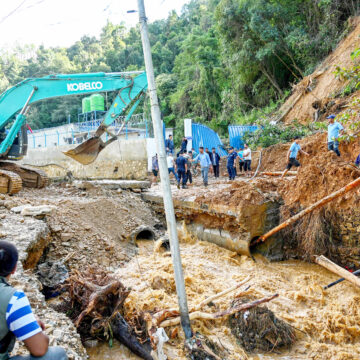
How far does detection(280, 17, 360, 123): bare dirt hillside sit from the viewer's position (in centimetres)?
1501

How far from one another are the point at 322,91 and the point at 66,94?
41.9 feet

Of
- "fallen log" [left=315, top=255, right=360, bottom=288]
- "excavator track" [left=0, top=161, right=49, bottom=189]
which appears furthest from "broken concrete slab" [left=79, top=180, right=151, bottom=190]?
"fallen log" [left=315, top=255, right=360, bottom=288]

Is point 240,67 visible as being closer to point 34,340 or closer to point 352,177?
point 352,177

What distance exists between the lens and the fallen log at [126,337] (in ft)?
13.8

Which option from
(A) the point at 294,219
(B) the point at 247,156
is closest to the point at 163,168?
(A) the point at 294,219

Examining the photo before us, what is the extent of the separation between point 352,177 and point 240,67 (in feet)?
54.4

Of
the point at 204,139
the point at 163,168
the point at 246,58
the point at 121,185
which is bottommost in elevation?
the point at 121,185

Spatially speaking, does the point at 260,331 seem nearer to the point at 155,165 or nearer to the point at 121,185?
the point at 121,185

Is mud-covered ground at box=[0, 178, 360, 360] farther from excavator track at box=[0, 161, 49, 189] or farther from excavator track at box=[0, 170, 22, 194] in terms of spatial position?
excavator track at box=[0, 170, 22, 194]

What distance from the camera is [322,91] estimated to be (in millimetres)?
16031

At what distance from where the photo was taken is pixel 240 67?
21.6 meters

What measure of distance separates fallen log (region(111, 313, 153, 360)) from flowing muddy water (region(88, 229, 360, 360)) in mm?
99

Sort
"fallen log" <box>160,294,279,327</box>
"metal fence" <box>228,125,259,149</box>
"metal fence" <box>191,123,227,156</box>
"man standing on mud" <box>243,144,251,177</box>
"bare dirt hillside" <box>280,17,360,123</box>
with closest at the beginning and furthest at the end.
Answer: "fallen log" <box>160,294,279,327</box>
"man standing on mud" <box>243,144,251,177</box>
"bare dirt hillside" <box>280,17,360,123</box>
"metal fence" <box>191,123,227,156</box>
"metal fence" <box>228,125,259,149</box>

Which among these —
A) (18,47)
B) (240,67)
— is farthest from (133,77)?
(18,47)
